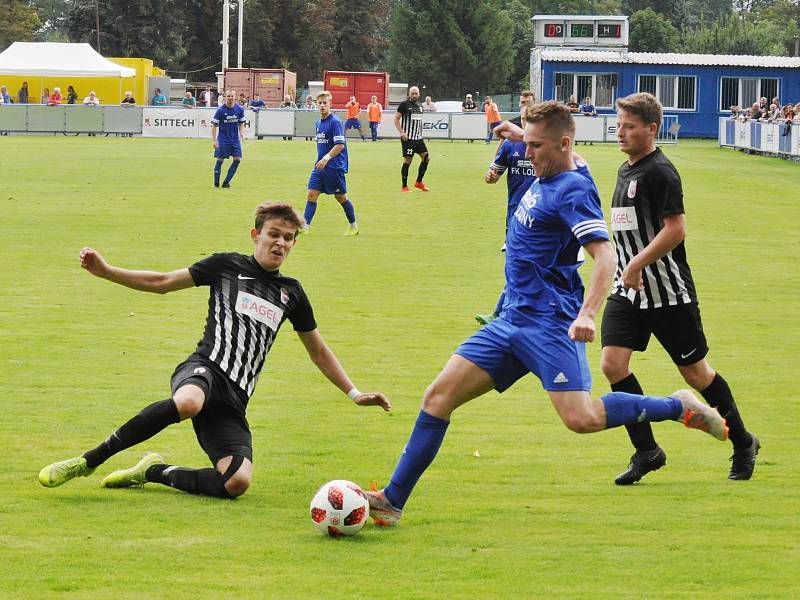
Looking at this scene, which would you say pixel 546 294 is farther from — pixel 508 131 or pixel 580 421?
pixel 508 131

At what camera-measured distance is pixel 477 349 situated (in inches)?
242

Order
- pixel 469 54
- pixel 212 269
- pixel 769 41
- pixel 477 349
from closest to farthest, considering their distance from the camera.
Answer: pixel 477 349
pixel 212 269
pixel 469 54
pixel 769 41

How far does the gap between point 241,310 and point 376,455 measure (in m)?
1.41

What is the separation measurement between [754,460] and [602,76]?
58.7m

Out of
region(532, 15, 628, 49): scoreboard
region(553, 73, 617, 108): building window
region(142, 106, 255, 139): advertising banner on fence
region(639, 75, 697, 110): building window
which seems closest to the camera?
region(142, 106, 255, 139): advertising banner on fence

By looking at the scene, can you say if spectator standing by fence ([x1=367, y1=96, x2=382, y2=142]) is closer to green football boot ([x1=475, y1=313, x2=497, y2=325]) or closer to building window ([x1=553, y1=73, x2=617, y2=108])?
building window ([x1=553, y1=73, x2=617, y2=108])

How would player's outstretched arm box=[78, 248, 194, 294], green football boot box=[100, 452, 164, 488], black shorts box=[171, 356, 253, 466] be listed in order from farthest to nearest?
green football boot box=[100, 452, 164, 488] < black shorts box=[171, 356, 253, 466] < player's outstretched arm box=[78, 248, 194, 294]

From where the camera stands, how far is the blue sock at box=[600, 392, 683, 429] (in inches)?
246

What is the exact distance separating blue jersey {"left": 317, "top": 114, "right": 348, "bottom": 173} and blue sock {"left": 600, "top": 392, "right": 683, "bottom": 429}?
14.2 meters

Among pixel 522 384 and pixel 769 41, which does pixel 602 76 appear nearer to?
pixel 769 41

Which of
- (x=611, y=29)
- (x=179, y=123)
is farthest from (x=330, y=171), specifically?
(x=611, y=29)

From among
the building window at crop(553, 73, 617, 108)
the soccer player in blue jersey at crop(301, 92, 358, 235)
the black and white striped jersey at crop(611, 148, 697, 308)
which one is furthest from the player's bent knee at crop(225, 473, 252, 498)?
the building window at crop(553, 73, 617, 108)

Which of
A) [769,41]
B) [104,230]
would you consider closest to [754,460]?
[104,230]

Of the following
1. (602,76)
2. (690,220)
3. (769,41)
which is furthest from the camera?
(769,41)
